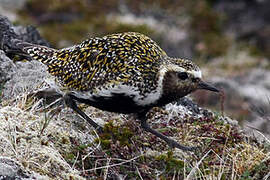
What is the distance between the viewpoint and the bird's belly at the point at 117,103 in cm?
539

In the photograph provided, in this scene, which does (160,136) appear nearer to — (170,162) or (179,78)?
(170,162)

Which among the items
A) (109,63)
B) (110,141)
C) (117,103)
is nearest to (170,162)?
(110,141)

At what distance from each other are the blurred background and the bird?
446 inches

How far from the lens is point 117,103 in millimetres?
5418

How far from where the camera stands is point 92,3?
20.7 metres

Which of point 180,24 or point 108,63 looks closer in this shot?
point 108,63

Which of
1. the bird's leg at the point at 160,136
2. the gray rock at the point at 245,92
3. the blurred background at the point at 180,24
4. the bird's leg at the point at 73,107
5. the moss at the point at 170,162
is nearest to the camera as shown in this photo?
the moss at the point at 170,162

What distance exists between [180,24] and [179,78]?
15.1 m

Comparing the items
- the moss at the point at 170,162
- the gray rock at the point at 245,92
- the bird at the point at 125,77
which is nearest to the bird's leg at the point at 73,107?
the bird at the point at 125,77

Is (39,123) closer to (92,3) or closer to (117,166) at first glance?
(117,166)

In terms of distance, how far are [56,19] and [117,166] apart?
15.1m

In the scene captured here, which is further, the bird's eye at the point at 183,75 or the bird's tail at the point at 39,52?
the bird's tail at the point at 39,52

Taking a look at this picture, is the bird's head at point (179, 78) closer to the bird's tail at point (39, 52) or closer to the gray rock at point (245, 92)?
the bird's tail at point (39, 52)

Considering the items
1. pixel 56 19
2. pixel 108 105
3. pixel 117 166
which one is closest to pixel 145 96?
pixel 108 105
